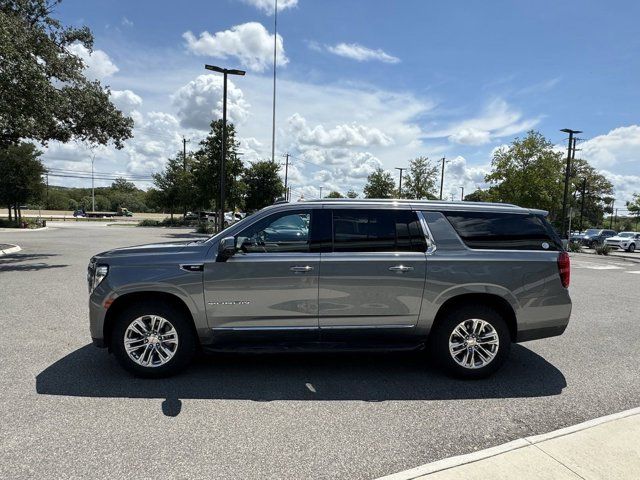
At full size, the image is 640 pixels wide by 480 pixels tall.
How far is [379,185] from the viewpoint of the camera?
55.6m

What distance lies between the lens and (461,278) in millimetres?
4465

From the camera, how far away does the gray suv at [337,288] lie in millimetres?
4352

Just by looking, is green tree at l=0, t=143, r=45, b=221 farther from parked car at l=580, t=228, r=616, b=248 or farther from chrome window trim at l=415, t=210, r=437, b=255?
parked car at l=580, t=228, r=616, b=248

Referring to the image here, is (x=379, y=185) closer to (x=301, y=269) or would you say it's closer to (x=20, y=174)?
(x=20, y=174)

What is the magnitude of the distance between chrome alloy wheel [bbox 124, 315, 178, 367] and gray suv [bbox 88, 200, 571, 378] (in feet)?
0.03

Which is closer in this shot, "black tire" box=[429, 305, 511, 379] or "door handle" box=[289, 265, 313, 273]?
"door handle" box=[289, 265, 313, 273]

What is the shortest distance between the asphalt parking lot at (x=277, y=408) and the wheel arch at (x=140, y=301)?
515 millimetres

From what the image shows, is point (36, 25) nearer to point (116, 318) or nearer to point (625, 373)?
point (116, 318)

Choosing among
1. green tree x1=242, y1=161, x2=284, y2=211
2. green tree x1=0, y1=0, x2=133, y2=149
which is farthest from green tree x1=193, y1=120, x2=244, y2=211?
green tree x1=0, y1=0, x2=133, y2=149

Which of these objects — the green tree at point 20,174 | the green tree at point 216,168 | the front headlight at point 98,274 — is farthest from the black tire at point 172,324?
the green tree at point 20,174

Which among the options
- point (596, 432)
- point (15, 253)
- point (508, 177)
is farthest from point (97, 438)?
Answer: point (508, 177)

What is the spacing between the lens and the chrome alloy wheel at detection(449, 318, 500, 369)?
4.52 metres

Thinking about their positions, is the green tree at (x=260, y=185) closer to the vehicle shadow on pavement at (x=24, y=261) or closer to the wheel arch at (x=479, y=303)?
the vehicle shadow on pavement at (x=24, y=261)

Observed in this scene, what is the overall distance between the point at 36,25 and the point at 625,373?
19.1m
